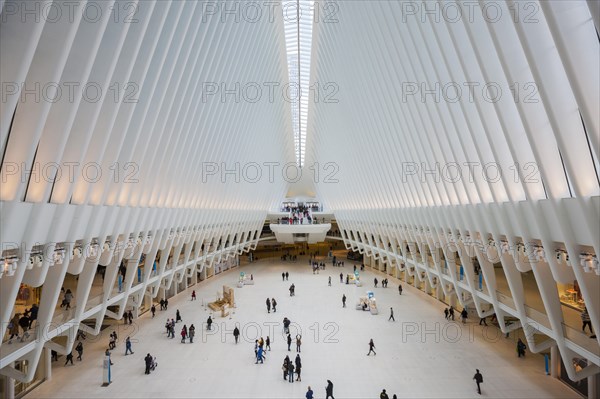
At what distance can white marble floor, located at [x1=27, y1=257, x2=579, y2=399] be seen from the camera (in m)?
12.4

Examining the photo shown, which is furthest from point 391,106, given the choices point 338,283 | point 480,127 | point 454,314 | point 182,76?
point 338,283

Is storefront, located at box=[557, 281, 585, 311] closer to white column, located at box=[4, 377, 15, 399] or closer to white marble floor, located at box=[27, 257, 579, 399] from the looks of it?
white marble floor, located at box=[27, 257, 579, 399]

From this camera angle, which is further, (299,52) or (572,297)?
(299,52)

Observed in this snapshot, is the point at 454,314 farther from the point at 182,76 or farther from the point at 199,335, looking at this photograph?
the point at 182,76

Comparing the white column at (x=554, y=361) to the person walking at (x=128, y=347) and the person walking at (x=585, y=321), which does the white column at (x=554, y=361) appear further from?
the person walking at (x=128, y=347)

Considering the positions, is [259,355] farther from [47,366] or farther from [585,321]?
[585,321]

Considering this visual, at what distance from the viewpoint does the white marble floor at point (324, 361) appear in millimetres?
12398

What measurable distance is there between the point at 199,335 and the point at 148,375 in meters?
4.72

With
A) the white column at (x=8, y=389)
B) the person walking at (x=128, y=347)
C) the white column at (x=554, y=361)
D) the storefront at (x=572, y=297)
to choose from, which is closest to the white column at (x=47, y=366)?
the white column at (x=8, y=389)

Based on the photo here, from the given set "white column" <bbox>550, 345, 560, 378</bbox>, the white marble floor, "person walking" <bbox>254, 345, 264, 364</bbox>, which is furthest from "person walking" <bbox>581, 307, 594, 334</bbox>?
"person walking" <bbox>254, 345, 264, 364</bbox>

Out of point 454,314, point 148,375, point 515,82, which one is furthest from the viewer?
point 454,314

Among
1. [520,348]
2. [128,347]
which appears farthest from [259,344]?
[520,348]

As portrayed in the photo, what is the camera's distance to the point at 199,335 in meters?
18.4

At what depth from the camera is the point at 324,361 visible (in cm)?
1495
